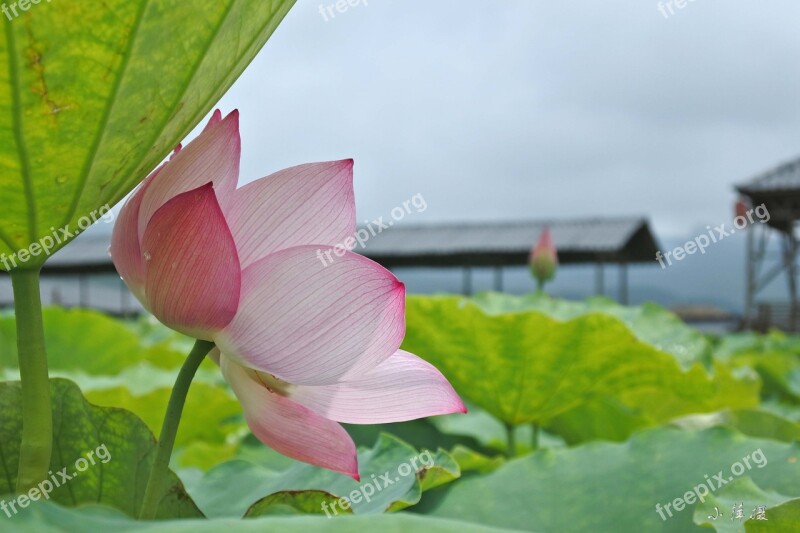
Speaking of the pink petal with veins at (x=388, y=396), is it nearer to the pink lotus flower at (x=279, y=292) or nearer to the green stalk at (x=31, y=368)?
the pink lotus flower at (x=279, y=292)

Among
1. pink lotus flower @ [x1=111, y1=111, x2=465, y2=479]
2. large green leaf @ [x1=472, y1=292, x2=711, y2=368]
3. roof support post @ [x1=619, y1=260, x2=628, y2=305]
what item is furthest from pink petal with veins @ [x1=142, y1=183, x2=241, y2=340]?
roof support post @ [x1=619, y1=260, x2=628, y2=305]

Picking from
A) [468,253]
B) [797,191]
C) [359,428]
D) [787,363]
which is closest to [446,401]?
[359,428]

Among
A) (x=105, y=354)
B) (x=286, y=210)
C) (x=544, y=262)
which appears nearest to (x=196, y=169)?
(x=286, y=210)

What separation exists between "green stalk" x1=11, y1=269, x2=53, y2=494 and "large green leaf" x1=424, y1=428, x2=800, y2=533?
0.30 metres

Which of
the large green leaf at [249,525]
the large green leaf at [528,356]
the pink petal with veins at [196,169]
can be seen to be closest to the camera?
the large green leaf at [249,525]

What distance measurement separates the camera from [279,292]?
1.10 feet

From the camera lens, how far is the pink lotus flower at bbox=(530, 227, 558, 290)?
2182 mm

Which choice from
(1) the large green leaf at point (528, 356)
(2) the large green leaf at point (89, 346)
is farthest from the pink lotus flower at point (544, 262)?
(1) the large green leaf at point (528, 356)

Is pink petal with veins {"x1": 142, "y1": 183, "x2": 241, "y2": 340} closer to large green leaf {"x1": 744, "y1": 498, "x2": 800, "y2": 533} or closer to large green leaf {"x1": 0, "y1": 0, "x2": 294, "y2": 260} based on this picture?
large green leaf {"x1": 0, "y1": 0, "x2": 294, "y2": 260}

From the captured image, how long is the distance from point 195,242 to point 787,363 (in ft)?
8.91

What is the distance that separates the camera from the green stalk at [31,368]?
33 cm

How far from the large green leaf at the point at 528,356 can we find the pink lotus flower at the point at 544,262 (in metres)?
1.03

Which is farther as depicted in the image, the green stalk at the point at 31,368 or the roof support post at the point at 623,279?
the roof support post at the point at 623,279

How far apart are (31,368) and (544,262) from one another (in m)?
1.94
